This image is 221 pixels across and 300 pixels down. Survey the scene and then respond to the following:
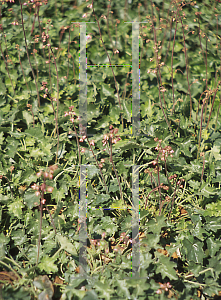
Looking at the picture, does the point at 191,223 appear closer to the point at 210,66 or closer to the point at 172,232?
the point at 172,232

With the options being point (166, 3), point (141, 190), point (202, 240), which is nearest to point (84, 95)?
point (141, 190)

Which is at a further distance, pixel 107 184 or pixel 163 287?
pixel 107 184

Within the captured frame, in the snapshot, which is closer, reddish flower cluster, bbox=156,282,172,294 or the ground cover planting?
reddish flower cluster, bbox=156,282,172,294

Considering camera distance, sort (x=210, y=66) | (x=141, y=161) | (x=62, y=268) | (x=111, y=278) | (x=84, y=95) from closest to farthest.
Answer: (x=111, y=278) < (x=62, y=268) < (x=141, y=161) < (x=84, y=95) < (x=210, y=66)

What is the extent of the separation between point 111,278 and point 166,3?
3368 mm

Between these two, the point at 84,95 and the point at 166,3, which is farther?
the point at 166,3

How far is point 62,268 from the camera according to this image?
1.60 m

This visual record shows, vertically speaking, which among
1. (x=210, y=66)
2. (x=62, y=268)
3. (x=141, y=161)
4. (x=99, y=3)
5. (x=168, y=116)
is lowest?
(x=62, y=268)

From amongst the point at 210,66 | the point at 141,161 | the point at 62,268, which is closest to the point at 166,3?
the point at 210,66

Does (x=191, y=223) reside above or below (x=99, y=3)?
below

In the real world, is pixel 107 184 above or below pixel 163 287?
above

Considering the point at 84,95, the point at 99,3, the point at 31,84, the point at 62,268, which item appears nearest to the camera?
the point at 62,268

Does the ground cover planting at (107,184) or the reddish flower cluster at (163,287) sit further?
the ground cover planting at (107,184)

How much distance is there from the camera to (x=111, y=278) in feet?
4.91
